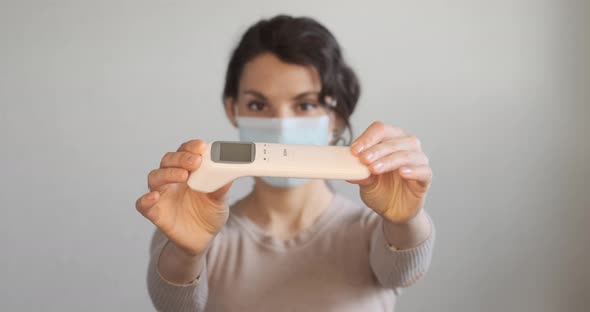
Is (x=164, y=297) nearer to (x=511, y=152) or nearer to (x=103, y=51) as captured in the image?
(x=103, y=51)

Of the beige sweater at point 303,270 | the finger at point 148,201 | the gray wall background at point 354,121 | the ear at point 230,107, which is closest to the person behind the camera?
the finger at point 148,201

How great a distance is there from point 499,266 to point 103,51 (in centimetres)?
105

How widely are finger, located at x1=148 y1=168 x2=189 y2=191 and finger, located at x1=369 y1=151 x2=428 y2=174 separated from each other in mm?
191

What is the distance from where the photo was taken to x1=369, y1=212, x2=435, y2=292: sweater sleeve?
0.65 meters

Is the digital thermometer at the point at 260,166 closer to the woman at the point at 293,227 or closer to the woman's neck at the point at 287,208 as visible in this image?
the woman at the point at 293,227

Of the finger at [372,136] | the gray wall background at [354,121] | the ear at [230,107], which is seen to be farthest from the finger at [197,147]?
the gray wall background at [354,121]

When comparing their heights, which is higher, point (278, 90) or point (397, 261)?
point (278, 90)

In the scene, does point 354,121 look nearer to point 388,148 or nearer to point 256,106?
point 256,106

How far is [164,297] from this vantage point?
659 mm

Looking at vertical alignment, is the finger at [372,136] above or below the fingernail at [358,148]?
above

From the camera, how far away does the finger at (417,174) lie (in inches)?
20.8

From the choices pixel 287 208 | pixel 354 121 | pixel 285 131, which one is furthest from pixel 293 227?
pixel 354 121

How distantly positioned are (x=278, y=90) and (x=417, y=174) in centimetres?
30

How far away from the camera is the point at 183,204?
1.89 ft
